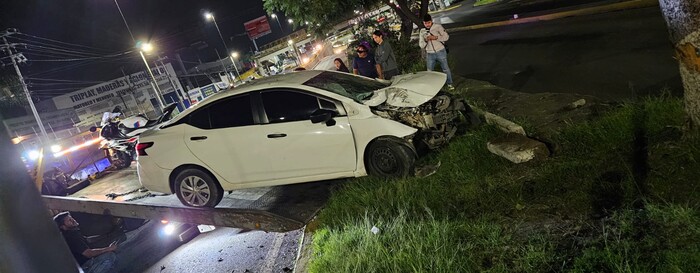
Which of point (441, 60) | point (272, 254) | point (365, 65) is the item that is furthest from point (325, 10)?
point (272, 254)

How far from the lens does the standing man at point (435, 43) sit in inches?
331

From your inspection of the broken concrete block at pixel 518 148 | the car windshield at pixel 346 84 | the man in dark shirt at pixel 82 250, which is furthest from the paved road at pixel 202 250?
the broken concrete block at pixel 518 148

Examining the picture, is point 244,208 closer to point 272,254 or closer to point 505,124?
point 272,254

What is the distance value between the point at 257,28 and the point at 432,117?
52.1 metres

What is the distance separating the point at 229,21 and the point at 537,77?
193 ft

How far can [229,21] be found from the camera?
60844 millimetres

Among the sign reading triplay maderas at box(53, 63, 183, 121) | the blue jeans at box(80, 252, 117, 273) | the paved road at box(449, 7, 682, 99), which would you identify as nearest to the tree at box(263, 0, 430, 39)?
the paved road at box(449, 7, 682, 99)

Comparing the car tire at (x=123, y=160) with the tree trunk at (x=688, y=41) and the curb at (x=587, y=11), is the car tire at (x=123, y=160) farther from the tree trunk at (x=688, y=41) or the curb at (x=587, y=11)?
the curb at (x=587, y=11)

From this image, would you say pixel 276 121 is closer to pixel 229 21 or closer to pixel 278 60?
pixel 278 60

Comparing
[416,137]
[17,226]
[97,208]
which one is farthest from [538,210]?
[97,208]

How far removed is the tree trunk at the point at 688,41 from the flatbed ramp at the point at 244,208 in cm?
388

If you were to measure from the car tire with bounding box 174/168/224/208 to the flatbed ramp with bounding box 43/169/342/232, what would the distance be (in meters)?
0.17

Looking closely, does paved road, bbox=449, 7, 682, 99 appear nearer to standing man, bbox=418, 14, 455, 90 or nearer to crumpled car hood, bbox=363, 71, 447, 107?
standing man, bbox=418, 14, 455, 90

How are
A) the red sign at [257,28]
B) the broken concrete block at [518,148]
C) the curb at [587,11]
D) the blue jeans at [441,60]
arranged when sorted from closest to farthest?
the broken concrete block at [518,148]
the blue jeans at [441,60]
the curb at [587,11]
the red sign at [257,28]
